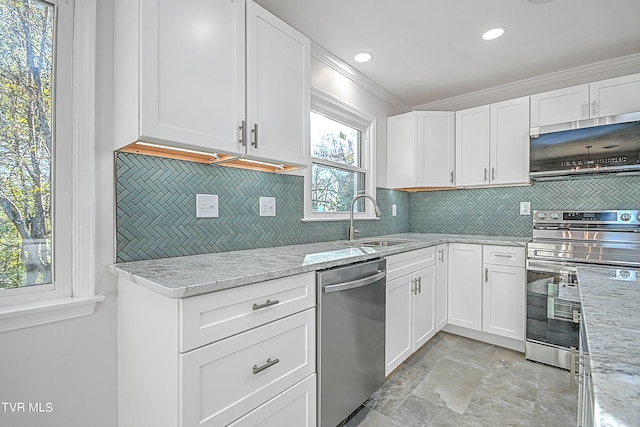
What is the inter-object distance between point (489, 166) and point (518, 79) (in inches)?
35.2

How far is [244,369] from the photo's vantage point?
1134mm

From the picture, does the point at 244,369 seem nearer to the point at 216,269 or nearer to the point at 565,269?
the point at 216,269

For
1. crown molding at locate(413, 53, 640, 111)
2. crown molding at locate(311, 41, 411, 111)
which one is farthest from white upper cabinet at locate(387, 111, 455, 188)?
crown molding at locate(413, 53, 640, 111)

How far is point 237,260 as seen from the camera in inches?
58.9

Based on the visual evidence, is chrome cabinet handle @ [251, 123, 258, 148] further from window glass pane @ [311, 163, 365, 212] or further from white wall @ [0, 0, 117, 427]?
window glass pane @ [311, 163, 365, 212]

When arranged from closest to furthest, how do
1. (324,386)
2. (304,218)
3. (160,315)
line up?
1. (160,315)
2. (324,386)
3. (304,218)

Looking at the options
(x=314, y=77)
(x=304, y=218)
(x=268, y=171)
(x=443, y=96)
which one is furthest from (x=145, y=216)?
(x=443, y=96)

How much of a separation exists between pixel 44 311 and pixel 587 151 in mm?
3460

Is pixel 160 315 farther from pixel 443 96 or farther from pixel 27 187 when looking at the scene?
pixel 443 96

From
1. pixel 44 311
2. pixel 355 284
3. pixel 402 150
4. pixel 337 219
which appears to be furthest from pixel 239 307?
pixel 402 150

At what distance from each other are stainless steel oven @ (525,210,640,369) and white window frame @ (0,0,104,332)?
9.34ft

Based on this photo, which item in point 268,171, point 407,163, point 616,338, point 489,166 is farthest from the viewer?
point 407,163

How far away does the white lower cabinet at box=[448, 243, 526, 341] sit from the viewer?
2.51 metres

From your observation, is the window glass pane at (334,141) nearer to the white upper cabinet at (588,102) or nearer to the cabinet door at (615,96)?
the white upper cabinet at (588,102)
